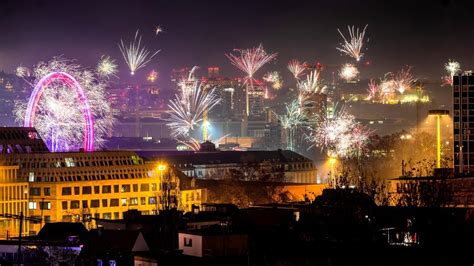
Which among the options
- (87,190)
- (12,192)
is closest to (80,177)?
(87,190)

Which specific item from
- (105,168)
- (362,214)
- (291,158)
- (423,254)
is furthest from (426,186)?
(291,158)

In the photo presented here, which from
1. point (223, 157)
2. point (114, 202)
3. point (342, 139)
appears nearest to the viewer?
point (114, 202)

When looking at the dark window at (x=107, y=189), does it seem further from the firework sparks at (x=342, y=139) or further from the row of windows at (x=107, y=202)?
the firework sparks at (x=342, y=139)

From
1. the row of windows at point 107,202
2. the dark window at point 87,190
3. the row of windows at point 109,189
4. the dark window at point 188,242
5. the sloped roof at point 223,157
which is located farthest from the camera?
the sloped roof at point 223,157

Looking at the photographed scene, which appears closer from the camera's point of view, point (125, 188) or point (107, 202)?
point (107, 202)

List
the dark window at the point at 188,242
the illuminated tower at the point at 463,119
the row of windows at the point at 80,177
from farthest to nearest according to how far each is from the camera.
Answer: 1. the illuminated tower at the point at 463,119
2. the row of windows at the point at 80,177
3. the dark window at the point at 188,242

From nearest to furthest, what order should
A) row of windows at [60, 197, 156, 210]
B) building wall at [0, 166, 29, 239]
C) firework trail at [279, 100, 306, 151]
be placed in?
building wall at [0, 166, 29, 239], row of windows at [60, 197, 156, 210], firework trail at [279, 100, 306, 151]

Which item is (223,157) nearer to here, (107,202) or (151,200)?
(151,200)

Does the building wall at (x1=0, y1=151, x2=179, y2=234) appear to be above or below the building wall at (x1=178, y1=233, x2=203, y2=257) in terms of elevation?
above

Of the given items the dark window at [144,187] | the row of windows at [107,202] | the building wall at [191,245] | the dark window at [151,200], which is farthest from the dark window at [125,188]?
the building wall at [191,245]

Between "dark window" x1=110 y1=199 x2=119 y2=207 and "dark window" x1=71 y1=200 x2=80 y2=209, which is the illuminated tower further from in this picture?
"dark window" x1=71 y1=200 x2=80 y2=209

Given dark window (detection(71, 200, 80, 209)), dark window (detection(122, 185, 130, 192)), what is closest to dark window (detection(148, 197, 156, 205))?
dark window (detection(122, 185, 130, 192))
